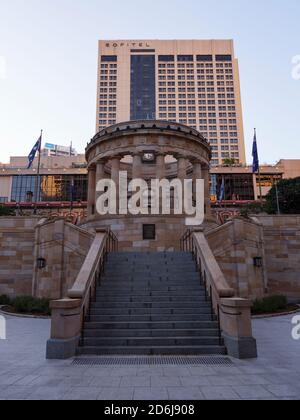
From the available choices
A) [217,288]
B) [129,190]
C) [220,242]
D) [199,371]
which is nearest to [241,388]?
[199,371]

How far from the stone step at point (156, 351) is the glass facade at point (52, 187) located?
79.7 metres

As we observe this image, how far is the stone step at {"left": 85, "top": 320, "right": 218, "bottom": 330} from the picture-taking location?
31.5ft

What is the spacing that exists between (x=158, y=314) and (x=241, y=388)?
4.52 meters

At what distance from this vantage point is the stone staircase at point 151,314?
29.0 ft

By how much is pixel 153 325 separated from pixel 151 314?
59cm

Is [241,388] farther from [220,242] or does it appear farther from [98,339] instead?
[220,242]

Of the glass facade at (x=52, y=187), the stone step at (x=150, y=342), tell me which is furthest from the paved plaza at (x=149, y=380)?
the glass facade at (x=52, y=187)

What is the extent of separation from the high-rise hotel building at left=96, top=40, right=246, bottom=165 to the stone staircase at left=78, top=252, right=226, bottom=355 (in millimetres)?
122582

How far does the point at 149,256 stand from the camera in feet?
49.6

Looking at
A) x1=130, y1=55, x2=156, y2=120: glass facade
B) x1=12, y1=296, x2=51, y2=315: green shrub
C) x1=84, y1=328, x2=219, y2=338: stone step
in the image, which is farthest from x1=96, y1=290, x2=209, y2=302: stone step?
x1=130, y1=55, x2=156, y2=120: glass facade

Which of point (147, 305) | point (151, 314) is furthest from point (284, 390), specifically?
point (147, 305)

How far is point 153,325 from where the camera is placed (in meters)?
9.71

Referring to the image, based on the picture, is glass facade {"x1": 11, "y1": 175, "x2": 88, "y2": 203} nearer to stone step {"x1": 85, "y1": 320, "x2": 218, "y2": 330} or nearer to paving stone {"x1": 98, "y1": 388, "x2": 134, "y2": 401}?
stone step {"x1": 85, "y1": 320, "x2": 218, "y2": 330}

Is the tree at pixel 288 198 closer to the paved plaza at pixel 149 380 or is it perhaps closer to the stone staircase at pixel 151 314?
the stone staircase at pixel 151 314
